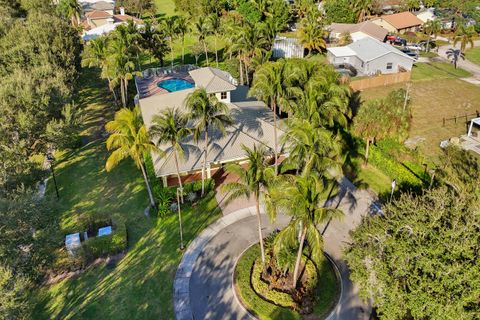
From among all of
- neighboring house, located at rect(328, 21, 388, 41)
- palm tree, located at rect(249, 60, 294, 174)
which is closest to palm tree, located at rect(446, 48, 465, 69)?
neighboring house, located at rect(328, 21, 388, 41)

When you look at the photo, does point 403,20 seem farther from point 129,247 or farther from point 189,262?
point 129,247

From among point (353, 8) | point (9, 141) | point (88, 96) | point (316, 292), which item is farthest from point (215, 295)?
point (353, 8)

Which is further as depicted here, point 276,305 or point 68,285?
point 68,285

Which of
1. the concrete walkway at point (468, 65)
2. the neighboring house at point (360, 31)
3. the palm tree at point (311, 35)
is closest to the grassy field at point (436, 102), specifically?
the concrete walkway at point (468, 65)

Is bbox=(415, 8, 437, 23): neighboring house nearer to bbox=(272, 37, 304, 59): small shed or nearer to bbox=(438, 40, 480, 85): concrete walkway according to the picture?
bbox=(438, 40, 480, 85): concrete walkway

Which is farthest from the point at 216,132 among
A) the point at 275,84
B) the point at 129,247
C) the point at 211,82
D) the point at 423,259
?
the point at 423,259

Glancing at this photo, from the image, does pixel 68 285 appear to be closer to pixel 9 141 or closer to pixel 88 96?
pixel 9 141
